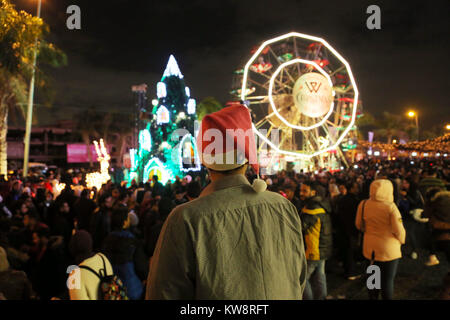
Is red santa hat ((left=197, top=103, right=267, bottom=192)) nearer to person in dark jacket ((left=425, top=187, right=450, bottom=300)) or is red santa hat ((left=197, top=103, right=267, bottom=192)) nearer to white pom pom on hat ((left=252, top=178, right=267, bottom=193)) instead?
white pom pom on hat ((left=252, top=178, right=267, bottom=193))

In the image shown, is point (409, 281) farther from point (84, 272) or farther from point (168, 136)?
point (168, 136)

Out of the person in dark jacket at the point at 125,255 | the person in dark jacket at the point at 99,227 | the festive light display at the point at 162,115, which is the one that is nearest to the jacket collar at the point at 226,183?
the person in dark jacket at the point at 125,255

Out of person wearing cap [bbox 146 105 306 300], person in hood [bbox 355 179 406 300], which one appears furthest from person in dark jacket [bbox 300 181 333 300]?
person wearing cap [bbox 146 105 306 300]

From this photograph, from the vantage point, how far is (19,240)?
4750 millimetres

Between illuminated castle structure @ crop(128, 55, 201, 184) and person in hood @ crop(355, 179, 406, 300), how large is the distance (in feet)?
52.7

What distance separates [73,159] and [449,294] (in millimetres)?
51544

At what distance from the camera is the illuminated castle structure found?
19.9m

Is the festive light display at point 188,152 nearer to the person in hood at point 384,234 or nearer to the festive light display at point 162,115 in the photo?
the festive light display at point 162,115

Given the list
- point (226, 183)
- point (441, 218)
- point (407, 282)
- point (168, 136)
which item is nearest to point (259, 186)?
point (226, 183)

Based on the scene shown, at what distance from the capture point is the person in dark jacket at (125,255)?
12.2ft

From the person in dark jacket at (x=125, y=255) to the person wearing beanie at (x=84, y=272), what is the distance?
0.65m

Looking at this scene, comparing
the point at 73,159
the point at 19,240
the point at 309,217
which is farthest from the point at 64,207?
the point at 73,159

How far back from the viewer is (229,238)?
1425 millimetres
